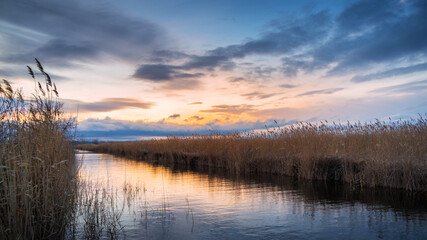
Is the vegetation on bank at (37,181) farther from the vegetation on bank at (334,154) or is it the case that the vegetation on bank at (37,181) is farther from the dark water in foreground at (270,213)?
the vegetation on bank at (334,154)

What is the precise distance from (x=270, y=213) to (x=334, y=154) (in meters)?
6.60

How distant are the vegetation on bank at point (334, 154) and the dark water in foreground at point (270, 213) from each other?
861 millimetres

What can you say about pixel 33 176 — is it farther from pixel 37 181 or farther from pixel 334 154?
pixel 334 154

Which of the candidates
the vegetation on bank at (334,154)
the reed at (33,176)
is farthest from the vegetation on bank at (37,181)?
the vegetation on bank at (334,154)

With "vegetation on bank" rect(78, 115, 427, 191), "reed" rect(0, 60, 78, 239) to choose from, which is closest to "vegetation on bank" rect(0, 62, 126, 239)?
"reed" rect(0, 60, 78, 239)

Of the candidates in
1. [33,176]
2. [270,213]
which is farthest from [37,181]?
[270,213]

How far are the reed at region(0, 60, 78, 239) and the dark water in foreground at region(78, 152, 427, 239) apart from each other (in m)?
1.58

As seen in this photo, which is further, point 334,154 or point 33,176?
point 334,154

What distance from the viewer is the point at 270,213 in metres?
7.58

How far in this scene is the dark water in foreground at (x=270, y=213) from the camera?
20.0 ft

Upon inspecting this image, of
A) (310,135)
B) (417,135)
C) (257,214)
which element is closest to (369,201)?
(257,214)

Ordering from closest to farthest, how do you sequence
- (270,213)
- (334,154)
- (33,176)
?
(33,176), (270,213), (334,154)

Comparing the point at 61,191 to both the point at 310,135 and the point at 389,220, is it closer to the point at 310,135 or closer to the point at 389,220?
the point at 389,220

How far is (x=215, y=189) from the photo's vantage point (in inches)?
442
